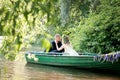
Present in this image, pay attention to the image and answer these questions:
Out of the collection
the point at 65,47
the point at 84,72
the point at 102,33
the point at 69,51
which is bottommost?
the point at 84,72

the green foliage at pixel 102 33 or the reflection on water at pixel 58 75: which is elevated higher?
the green foliage at pixel 102 33

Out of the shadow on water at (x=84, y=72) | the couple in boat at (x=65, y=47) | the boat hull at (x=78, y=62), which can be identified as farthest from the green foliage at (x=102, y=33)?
the boat hull at (x=78, y=62)

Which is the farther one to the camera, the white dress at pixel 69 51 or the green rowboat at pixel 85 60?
the white dress at pixel 69 51

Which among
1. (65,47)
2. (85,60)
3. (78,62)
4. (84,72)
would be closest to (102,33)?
(65,47)

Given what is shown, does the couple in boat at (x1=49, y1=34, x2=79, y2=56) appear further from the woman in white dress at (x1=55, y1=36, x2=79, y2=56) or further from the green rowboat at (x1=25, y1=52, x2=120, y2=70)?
the green rowboat at (x1=25, y1=52, x2=120, y2=70)

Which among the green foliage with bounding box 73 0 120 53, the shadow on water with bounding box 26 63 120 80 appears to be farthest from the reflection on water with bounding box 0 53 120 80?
the green foliage with bounding box 73 0 120 53

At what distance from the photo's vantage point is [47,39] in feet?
7.27

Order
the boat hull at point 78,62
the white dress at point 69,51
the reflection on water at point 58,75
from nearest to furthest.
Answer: the reflection on water at point 58,75 → the boat hull at point 78,62 → the white dress at point 69,51

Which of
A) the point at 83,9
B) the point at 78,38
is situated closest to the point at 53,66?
the point at 78,38

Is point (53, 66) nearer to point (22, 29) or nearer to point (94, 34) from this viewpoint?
point (94, 34)

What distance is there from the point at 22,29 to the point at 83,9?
917 inches

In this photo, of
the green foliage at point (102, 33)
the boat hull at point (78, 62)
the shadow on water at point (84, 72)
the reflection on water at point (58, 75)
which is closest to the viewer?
the reflection on water at point (58, 75)

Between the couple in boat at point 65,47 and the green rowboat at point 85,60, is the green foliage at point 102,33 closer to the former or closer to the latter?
the couple in boat at point 65,47

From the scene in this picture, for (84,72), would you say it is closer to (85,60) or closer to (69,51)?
(85,60)
